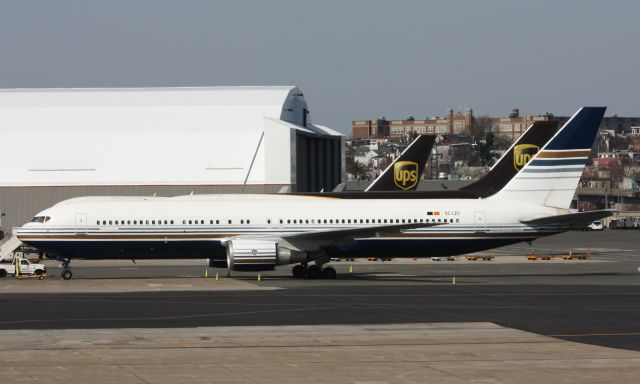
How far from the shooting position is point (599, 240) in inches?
3959

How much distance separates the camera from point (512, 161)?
62.7 m

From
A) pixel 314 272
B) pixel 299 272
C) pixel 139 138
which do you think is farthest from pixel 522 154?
pixel 139 138

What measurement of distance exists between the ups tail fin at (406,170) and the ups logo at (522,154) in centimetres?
1218

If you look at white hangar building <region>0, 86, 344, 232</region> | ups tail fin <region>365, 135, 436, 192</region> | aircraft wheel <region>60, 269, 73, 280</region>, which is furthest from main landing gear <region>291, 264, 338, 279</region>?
white hangar building <region>0, 86, 344, 232</region>

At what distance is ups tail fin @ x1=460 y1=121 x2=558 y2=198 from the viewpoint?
59.7 metres

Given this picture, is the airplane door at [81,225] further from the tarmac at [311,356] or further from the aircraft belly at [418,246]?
the tarmac at [311,356]

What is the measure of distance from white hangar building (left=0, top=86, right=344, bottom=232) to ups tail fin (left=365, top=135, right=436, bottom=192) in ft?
42.6

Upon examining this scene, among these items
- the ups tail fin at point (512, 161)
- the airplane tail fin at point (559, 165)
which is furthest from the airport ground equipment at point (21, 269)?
the airplane tail fin at point (559, 165)

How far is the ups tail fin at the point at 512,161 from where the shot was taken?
2349 inches

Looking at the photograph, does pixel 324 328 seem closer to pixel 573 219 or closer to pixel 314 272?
pixel 314 272

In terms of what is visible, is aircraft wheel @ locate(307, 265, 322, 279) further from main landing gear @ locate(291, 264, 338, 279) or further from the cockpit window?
the cockpit window

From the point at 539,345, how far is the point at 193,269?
35.5 metres

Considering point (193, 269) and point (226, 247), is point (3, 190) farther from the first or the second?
point (226, 247)

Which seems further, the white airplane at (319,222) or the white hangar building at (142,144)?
the white hangar building at (142,144)
